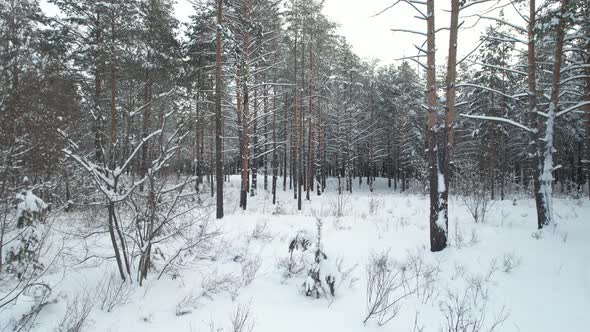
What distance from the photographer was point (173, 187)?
4.53 meters

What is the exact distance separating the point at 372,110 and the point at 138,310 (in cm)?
3283

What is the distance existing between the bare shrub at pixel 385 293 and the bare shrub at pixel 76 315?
134 inches

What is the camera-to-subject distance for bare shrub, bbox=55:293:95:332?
134 inches

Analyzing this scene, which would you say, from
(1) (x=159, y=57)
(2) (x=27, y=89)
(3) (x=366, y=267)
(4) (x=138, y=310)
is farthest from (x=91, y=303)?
(1) (x=159, y=57)

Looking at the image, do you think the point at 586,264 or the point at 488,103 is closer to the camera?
the point at 586,264

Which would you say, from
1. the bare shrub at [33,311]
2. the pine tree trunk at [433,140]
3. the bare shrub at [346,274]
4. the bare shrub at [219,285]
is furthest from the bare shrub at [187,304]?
the pine tree trunk at [433,140]

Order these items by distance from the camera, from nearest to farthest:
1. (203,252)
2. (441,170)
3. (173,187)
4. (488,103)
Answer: (173,187) → (203,252) → (441,170) → (488,103)

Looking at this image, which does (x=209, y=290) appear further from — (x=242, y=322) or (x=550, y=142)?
(x=550, y=142)

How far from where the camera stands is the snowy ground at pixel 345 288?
3.89 m

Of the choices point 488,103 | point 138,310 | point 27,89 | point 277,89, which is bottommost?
point 138,310

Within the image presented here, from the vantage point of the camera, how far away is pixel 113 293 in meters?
4.25

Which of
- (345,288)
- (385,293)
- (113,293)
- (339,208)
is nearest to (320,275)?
(345,288)

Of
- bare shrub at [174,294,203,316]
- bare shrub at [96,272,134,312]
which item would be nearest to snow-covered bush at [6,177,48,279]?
bare shrub at [96,272,134,312]

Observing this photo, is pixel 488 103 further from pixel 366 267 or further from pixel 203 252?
pixel 203 252
